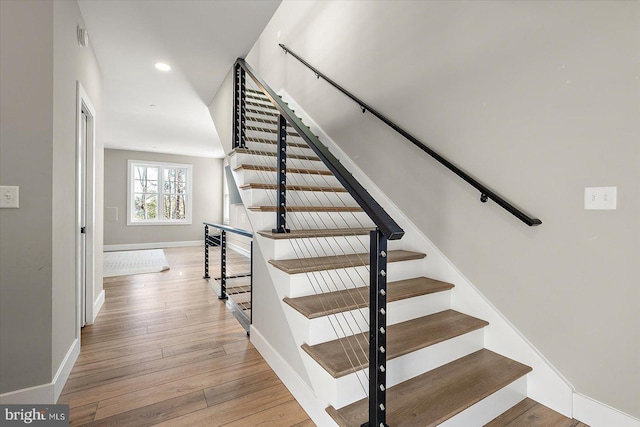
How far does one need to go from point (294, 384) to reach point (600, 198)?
1.87 metres

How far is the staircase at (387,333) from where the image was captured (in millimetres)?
1356

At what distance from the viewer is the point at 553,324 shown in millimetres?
1588

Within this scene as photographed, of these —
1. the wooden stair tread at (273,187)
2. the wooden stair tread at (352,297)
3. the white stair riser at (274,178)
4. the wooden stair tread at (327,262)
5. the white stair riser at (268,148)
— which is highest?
the white stair riser at (268,148)

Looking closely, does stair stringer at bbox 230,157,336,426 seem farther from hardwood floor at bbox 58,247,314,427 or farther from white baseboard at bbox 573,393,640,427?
white baseboard at bbox 573,393,640,427

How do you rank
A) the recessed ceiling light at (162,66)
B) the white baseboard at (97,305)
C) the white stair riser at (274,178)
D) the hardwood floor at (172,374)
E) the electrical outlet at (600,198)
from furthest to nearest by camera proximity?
the recessed ceiling light at (162,66)
the white baseboard at (97,305)
the white stair riser at (274,178)
the hardwood floor at (172,374)
the electrical outlet at (600,198)

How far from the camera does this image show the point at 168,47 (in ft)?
9.70

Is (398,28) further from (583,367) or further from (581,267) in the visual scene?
(583,367)

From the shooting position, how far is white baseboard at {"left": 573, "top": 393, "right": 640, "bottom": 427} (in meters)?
1.35

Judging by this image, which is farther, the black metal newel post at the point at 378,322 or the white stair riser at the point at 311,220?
the white stair riser at the point at 311,220

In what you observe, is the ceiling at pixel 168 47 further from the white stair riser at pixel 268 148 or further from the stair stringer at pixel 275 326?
the stair stringer at pixel 275 326

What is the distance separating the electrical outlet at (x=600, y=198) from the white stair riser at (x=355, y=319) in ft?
3.17

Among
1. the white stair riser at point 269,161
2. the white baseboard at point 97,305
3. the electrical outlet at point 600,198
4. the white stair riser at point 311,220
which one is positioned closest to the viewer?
the electrical outlet at point 600,198

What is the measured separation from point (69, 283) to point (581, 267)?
309 centimetres

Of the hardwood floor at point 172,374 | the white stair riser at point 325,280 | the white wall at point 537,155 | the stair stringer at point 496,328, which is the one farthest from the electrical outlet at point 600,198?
the hardwood floor at point 172,374
